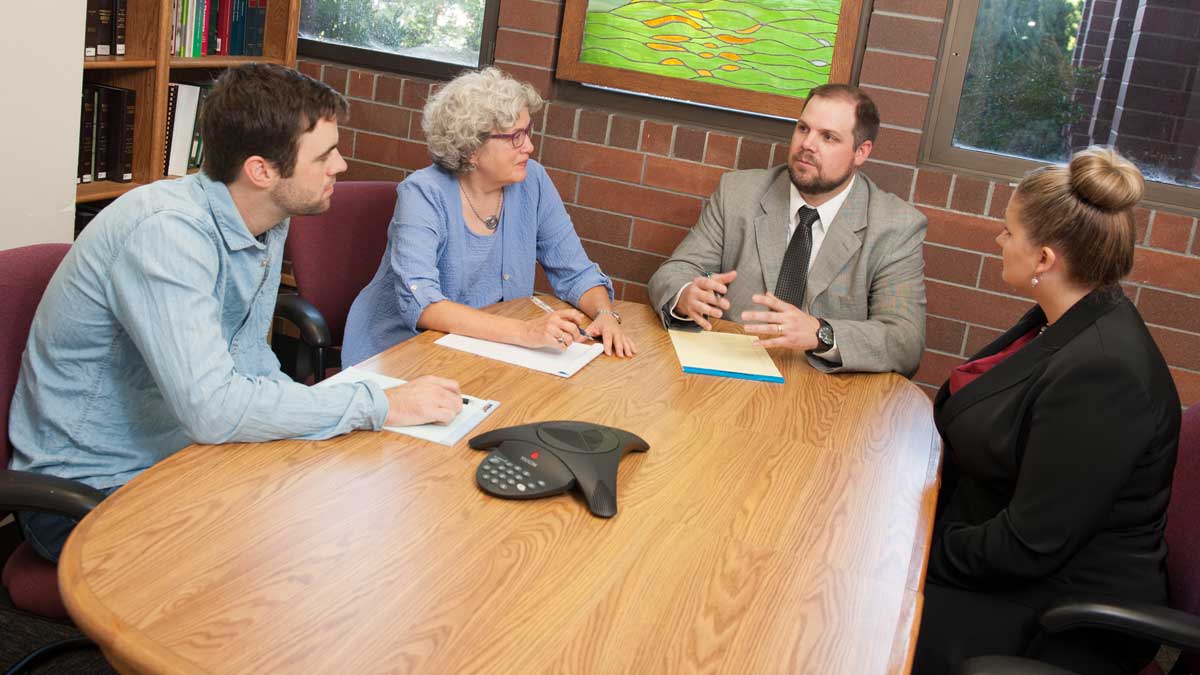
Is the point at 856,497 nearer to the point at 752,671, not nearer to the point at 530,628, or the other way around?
the point at 752,671

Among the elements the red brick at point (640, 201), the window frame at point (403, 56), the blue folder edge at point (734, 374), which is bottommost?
the blue folder edge at point (734, 374)

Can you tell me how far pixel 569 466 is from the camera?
155cm

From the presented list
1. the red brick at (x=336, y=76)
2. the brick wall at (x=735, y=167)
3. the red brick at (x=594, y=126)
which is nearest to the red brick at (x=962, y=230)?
the brick wall at (x=735, y=167)

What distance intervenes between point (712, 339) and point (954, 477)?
24.5 inches

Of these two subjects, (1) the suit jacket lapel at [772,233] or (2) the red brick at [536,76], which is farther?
(2) the red brick at [536,76]

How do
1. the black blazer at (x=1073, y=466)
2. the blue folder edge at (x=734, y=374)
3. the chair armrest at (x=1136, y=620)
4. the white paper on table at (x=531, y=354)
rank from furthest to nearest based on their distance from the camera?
1. the blue folder edge at (x=734, y=374)
2. the white paper on table at (x=531, y=354)
3. the black blazer at (x=1073, y=466)
4. the chair armrest at (x=1136, y=620)

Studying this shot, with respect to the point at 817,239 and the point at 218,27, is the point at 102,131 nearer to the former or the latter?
the point at 218,27

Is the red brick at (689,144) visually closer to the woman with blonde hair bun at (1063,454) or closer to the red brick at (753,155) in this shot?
the red brick at (753,155)

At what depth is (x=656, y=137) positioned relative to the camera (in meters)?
3.33

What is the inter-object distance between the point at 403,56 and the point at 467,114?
4.16 ft

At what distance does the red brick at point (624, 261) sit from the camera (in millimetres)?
3438

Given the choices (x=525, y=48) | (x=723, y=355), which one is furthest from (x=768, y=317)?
(x=525, y=48)

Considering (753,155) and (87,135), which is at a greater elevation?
(753,155)

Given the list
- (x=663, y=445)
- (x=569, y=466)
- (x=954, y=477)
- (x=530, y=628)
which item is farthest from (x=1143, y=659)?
(x=530, y=628)
